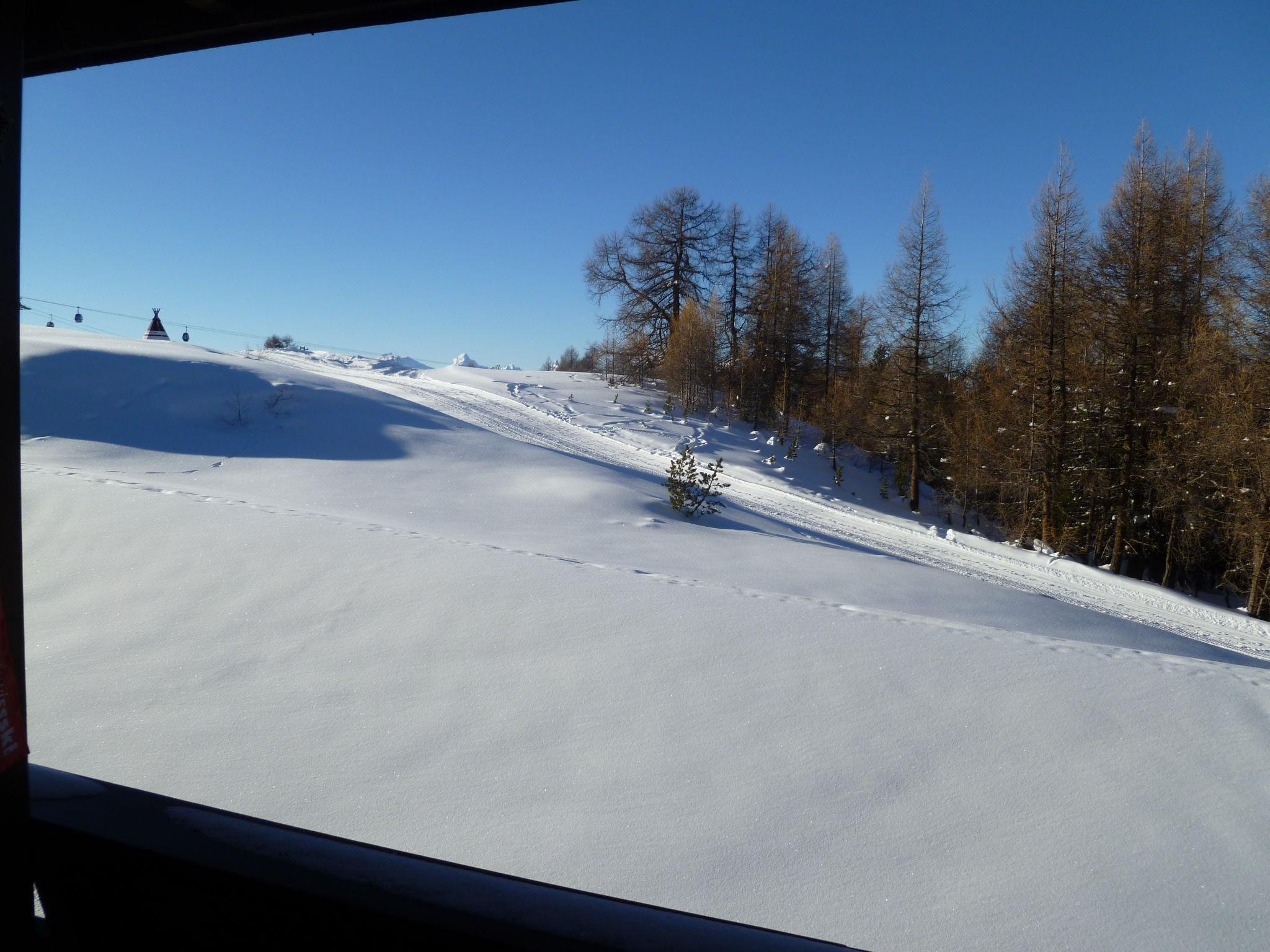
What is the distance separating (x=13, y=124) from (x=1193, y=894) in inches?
130

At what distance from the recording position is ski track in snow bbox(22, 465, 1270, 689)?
4.08 meters

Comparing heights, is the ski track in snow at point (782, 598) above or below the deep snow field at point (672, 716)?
above

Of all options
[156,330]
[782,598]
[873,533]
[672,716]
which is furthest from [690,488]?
[156,330]

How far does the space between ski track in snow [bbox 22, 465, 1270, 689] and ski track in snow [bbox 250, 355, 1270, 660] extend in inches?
149

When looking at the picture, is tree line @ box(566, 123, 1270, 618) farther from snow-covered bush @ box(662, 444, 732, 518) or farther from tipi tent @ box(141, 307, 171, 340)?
tipi tent @ box(141, 307, 171, 340)

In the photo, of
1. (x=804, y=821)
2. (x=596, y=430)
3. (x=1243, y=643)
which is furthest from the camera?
(x=596, y=430)

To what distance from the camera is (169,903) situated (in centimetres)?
83

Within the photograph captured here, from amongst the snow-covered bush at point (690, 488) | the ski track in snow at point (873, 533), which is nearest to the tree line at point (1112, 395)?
the ski track in snow at point (873, 533)

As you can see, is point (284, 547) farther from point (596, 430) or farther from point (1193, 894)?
point (596, 430)

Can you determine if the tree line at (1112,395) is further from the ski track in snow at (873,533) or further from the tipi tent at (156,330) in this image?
the tipi tent at (156,330)

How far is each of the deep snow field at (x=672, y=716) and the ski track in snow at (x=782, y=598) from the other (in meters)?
0.04

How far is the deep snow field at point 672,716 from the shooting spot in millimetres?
2410

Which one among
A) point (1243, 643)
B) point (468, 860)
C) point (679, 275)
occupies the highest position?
point (679, 275)

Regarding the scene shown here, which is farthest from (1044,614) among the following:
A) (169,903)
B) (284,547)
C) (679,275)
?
(679,275)
